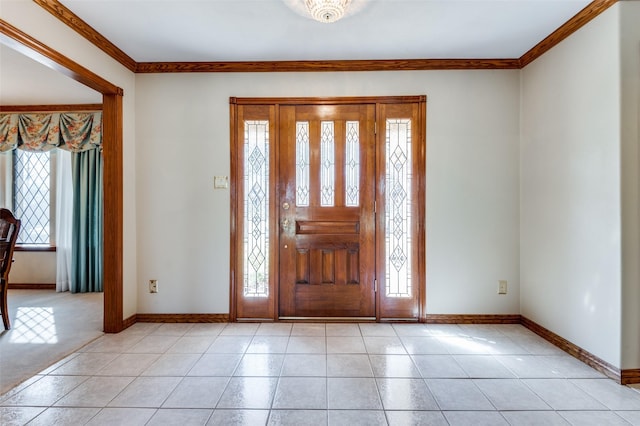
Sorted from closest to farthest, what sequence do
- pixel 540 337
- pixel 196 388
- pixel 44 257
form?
1. pixel 196 388
2. pixel 540 337
3. pixel 44 257

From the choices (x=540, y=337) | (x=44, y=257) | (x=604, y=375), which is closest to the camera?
(x=604, y=375)

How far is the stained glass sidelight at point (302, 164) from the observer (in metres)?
3.11

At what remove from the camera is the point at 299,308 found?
3.13m

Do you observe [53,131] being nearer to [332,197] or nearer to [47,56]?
[47,56]

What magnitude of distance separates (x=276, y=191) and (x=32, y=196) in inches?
161

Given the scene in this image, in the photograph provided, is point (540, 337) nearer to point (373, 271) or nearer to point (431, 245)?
point (431, 245)

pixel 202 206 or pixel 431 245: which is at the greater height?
pixel 202 206

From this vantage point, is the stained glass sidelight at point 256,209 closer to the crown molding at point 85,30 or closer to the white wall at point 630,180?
the crown molding at point 85,30

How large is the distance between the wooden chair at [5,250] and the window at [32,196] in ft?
5.67

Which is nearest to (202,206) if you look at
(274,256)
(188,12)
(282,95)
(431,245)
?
(274,256)

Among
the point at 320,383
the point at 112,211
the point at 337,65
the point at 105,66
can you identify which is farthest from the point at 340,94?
the point at 320,383

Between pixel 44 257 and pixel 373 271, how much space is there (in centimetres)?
471

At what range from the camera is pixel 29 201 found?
4.63 meters

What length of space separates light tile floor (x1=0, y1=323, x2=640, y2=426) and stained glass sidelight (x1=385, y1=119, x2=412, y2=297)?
21.3 inches
